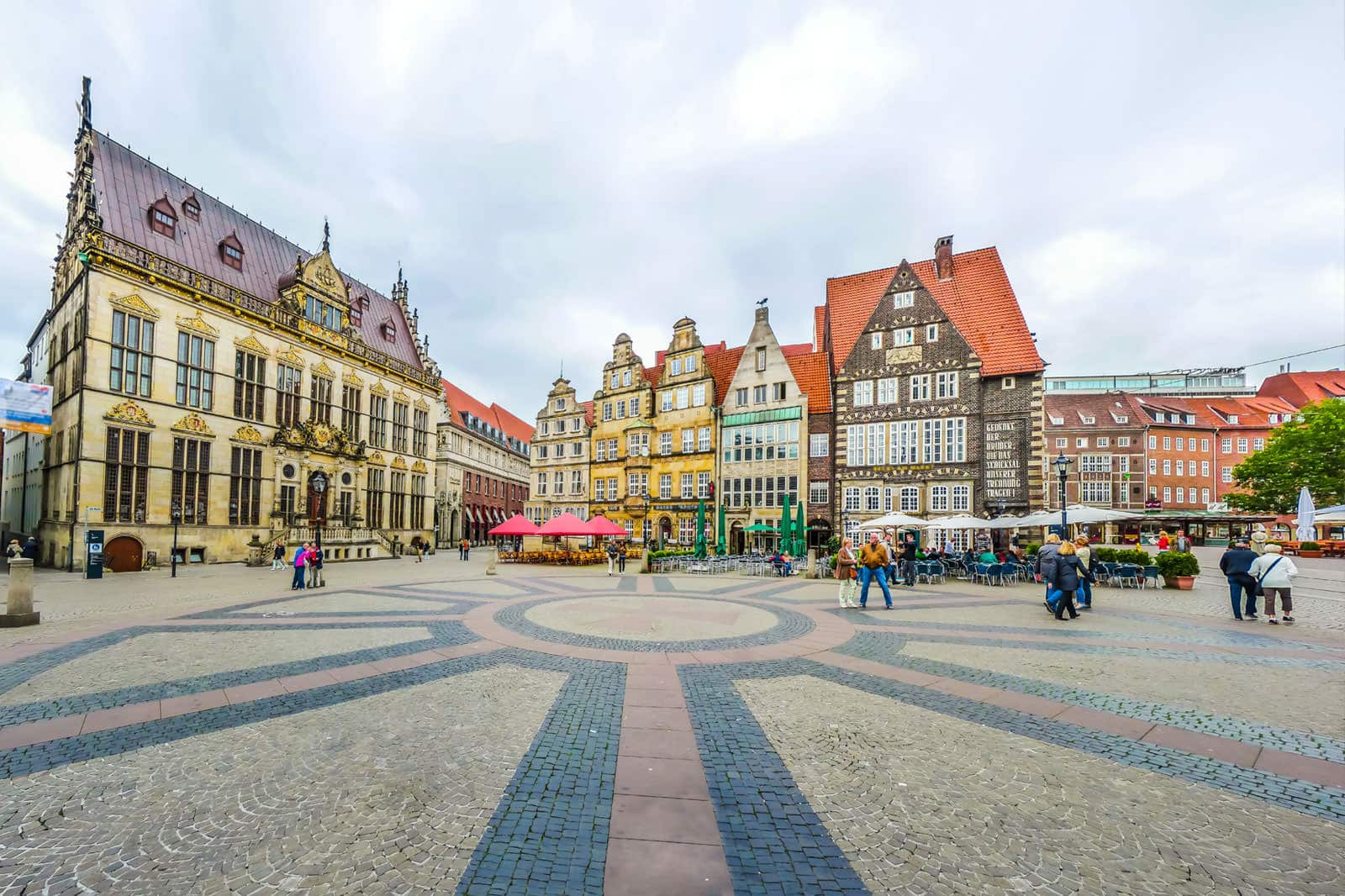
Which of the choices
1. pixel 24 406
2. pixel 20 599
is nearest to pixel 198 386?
pixel 24 406

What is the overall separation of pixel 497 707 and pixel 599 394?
35.7 metres

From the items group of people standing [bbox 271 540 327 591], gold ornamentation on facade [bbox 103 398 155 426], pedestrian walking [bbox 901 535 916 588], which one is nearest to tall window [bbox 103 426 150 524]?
gold ornamentation on facade [bbox 103 398 155 426]

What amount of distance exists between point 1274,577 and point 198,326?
43.2m

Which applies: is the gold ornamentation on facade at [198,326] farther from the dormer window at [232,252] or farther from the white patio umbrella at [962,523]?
the white patio umbrella at [962,523]

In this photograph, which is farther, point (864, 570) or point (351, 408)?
point (351, 408)

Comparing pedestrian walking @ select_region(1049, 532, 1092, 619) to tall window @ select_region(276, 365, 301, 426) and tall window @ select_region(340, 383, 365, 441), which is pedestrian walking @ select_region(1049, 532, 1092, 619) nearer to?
tall window @ select_region(276, 365, 301, 426)

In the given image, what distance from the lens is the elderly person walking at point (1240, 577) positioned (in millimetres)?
12414

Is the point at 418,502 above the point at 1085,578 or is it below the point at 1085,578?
above

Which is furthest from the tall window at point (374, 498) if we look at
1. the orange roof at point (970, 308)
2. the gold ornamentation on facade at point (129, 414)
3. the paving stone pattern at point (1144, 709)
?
the paving stone pattern at point (1144, 709)

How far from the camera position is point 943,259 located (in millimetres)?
36594

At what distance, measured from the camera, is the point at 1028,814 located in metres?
4.18

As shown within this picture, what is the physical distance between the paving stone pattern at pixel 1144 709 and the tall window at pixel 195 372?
115 ft

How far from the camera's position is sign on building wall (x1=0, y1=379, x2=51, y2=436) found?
15.5 metres

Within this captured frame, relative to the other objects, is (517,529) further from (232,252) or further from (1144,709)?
(1144,709)
